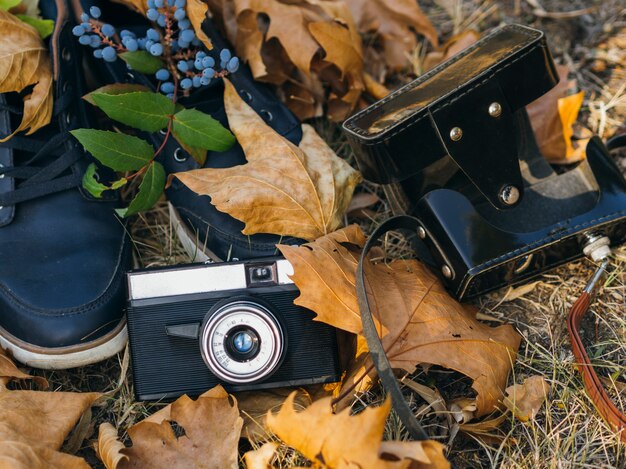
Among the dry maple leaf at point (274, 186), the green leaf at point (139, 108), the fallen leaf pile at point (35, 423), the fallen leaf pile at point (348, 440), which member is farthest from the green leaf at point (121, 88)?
the fallen leaf pile at point (348, 440)

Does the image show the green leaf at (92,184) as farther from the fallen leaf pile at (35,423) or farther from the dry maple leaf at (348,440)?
the dry maple leaf at (348,440)

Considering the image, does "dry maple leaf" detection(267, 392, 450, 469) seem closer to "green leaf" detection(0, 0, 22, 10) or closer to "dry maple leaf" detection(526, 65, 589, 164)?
"dry maple leaf" detection(526, 65, 589, 164)

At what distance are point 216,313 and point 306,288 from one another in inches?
8.2

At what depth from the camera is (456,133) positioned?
165 centimetres

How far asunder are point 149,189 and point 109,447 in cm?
63

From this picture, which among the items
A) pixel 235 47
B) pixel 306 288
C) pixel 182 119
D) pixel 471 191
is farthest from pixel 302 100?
pixel 306 288

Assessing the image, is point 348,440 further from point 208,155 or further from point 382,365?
point 208,155

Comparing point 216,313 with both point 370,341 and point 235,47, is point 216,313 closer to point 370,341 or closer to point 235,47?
point 370,341

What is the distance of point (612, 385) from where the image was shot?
65.2 inches

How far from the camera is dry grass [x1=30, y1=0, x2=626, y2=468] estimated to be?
5.12ft

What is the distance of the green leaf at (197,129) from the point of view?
1.81m

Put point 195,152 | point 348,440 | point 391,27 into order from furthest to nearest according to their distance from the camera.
Answer: point 391,27 → point 195,152 → point 348,440

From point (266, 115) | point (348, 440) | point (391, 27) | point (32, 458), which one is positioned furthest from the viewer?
point (391, 27)

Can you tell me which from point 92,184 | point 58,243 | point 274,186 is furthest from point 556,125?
point 58,243
